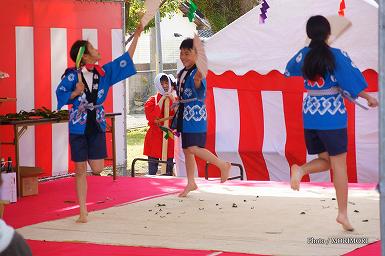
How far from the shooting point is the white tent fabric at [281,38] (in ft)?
26.3

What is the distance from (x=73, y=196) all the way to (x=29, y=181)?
1.42 feet

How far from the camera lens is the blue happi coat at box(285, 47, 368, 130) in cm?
504

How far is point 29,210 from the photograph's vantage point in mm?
6680

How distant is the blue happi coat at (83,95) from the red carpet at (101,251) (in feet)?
3.71

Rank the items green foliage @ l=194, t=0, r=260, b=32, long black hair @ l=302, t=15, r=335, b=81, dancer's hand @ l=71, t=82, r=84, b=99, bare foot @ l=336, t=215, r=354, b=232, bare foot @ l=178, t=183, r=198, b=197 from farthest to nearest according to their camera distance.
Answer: green foliage @ l=194, t=0, r=260, b=32 → bare foot @ l=178, t=183, r=198, b=197 → dancer's hand @ l=71, t=82, r=84, b=99 → bare foot @ l=336, t=215, r=354, b=232 → long black hair @ l=302, t=15, r=335, b=81

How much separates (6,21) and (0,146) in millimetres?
1247

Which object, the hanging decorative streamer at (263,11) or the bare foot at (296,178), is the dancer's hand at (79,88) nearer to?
the bare foot at (296,178)

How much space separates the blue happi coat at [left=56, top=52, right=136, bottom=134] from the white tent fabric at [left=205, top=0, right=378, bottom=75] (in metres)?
2.73

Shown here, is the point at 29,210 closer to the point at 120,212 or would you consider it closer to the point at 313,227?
the point at 120,212

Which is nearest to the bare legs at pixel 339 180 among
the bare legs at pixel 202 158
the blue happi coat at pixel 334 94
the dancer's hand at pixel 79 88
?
the blue happi coat at pixel 334 94

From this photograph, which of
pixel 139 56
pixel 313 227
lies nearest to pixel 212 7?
pixel 313 227

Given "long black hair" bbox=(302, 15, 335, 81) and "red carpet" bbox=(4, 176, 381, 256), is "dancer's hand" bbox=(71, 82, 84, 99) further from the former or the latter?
"long black hair" bbox=(302, 15, 335, 81)

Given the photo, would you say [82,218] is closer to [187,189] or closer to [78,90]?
[78,90]

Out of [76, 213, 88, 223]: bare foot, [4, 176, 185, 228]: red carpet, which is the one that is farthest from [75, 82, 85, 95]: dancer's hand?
[4, 176, 185, 228]: red carpet
